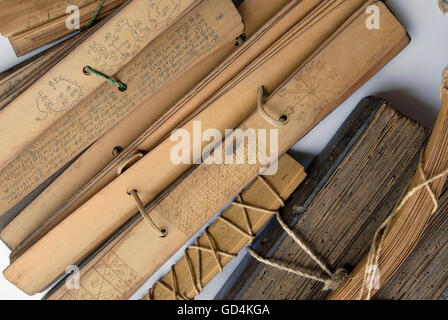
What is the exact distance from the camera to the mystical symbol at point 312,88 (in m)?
0.94

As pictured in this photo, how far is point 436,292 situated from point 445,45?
671mm

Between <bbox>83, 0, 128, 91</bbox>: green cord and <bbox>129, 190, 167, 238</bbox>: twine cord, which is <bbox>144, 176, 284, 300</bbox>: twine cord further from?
<bbox>83, 0, 128, 91</bbox>: green cord

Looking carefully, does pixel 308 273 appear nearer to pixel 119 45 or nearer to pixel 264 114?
pixel 264 114

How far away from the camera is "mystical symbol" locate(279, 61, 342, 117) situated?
94cm

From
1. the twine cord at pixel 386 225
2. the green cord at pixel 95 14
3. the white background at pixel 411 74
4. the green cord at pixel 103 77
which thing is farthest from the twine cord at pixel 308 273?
the green cord at pixel 95 14

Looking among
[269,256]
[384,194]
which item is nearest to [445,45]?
[384,194]

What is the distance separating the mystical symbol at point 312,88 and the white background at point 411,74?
132 mm

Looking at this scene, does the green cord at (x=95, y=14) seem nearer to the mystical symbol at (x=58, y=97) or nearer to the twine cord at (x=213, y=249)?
the mystical symbol at (x=58, y=97)

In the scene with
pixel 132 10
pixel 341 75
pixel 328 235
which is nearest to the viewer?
pixel 132 10

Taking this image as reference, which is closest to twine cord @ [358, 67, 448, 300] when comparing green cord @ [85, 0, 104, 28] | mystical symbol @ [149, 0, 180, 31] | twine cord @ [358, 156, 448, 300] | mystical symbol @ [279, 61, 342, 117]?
twine cord @ [358, 156, 448, 300]

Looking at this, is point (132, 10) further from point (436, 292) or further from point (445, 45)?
point (436, 292)

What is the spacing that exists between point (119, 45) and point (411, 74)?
0.77 m

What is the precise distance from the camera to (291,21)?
92 centimetres

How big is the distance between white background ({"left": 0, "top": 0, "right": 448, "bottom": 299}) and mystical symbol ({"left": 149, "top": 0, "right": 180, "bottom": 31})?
0.36 metres
